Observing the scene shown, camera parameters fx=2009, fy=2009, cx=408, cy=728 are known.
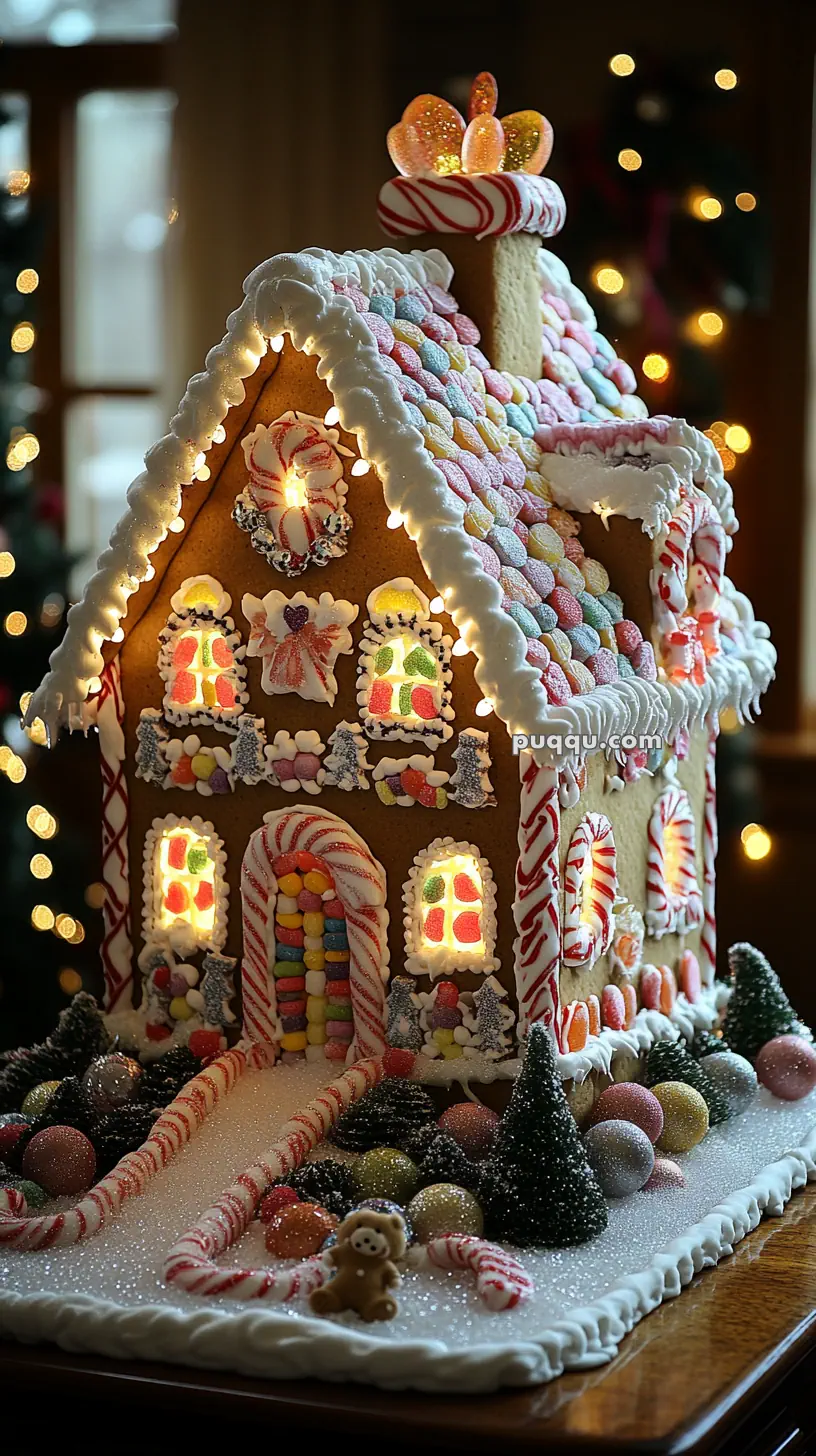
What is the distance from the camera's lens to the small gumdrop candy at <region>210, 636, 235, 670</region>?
4.05 meters

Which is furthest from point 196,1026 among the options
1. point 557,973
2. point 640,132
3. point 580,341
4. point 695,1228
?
point 640,132

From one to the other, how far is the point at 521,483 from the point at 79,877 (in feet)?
8.46

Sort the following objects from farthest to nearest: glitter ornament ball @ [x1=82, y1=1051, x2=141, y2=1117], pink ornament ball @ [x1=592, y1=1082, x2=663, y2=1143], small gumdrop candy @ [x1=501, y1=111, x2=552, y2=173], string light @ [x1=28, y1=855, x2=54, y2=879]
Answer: string light @ [x1=28, y1=855, x2=54, y2=879] → small gumdrop candy @ [x1=501, y1=111, x2=552, y2=173] → glitter ornament ball @ [x1=82, y1=1051, x2=141, y2=1117] → pink ornament ball @ [x1=592, y1=1082, x2=663, y2=1143]

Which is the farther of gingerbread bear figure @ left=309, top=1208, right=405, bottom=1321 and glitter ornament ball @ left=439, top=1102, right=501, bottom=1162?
glitter ornament ball @ left=439, top=1102, right=501, bottom=1162

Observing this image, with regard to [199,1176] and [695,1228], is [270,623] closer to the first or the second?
[199,1176]

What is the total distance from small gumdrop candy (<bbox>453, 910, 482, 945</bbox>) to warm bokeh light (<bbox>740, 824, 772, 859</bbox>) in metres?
2.48

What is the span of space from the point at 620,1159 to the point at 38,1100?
119cm

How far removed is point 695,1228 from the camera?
3.51 meters

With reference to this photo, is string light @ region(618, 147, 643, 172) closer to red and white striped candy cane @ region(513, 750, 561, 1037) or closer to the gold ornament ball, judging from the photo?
red and white striped candy cane @ region(513, 750, 561, 1037)

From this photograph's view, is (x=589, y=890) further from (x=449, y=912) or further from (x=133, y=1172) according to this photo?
(x=133, y=1172)

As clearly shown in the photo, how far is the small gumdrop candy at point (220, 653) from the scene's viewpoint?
4.05 meters

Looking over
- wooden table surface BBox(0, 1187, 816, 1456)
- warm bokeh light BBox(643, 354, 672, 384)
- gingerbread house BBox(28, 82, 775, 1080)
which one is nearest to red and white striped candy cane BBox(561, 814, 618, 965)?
gingerbread house BBox(28, 82, 775, 1080)

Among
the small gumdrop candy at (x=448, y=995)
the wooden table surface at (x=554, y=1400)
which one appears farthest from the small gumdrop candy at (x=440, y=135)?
the wooden table surface at (x=554, y=1400)

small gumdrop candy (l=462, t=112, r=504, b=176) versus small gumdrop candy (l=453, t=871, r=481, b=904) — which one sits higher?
small gumdrop candy (l=462, t=112, r=504, b=176)
